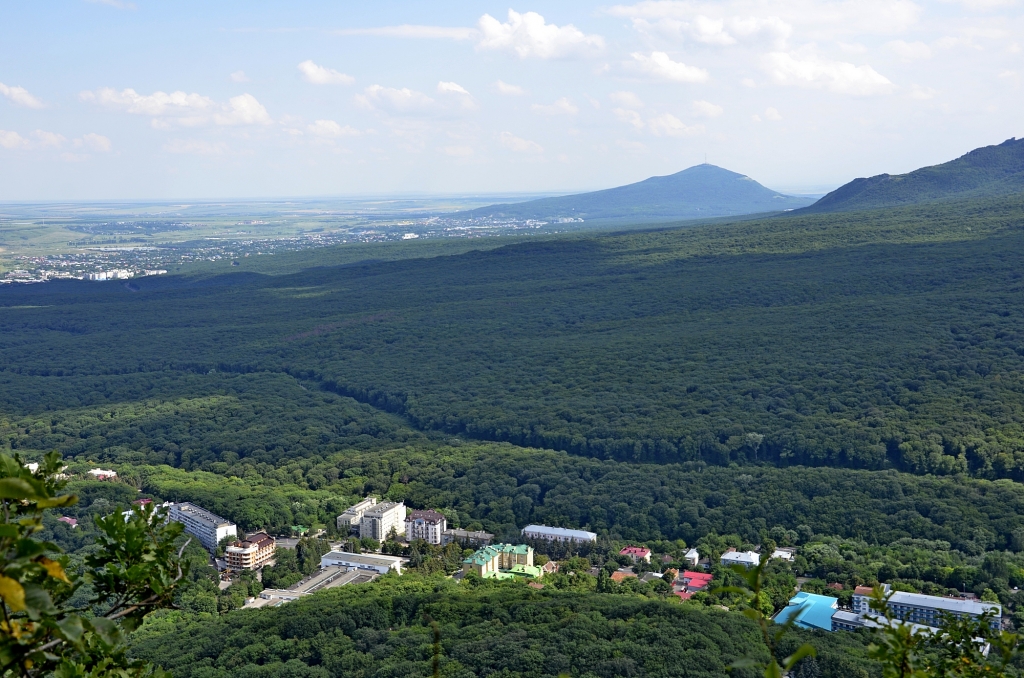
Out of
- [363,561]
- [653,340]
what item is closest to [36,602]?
[363,561]

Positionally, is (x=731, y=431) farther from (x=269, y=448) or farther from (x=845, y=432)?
(x=269, y=448)

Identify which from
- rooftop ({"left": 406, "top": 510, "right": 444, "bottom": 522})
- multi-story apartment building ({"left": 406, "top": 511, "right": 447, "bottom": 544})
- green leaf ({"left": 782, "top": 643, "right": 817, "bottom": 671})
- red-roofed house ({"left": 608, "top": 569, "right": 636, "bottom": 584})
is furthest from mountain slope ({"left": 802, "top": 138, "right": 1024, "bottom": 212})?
green leaf ({"left": 782, "top": 643, "right": 817, "bottom": 671})

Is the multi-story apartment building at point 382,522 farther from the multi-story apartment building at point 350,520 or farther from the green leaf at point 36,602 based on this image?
the green leaf at point 36,602

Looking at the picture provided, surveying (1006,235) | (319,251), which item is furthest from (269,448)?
(319,251)

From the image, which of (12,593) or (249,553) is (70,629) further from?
(249,553)

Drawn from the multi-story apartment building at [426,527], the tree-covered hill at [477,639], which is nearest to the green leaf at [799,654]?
the tree-covered hill at [477,639]
